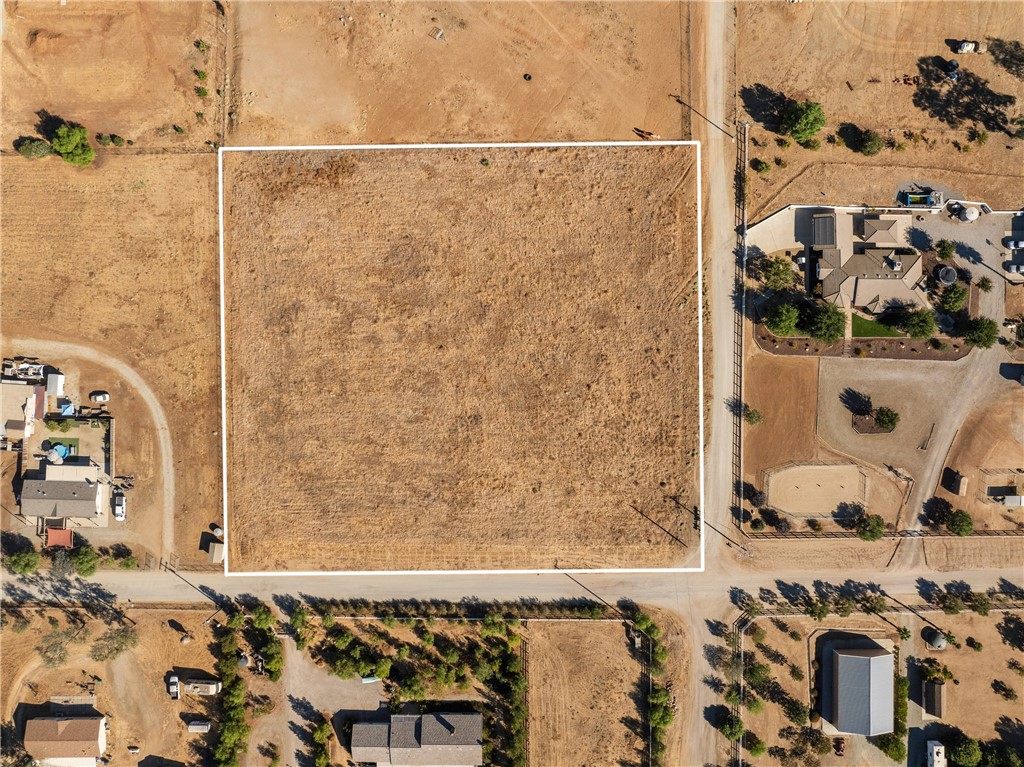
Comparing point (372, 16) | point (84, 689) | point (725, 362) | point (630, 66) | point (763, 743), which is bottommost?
point (763, 743)

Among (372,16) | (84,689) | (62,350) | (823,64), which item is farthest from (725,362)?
(84,689)

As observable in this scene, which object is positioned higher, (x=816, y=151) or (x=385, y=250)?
(x=816, y=151)

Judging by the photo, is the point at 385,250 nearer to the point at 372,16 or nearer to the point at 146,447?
the point at 372,16

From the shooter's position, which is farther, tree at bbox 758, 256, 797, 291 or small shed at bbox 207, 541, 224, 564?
small shed at bbox 207, 541, 224, 564

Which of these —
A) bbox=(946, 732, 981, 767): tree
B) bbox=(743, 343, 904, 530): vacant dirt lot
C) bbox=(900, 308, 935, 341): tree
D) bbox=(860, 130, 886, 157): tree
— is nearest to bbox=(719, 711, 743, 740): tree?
bbox=(743, 343, 904, 530): vacant dirt lot

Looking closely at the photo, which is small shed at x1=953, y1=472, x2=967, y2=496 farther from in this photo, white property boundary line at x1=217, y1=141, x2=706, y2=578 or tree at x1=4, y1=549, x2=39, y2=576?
tree at x1=4, y1=549, x2=39, y2=576

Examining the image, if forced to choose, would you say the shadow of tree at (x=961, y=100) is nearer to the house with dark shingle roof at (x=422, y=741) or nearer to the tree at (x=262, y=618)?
the house with dark shingle roof at (x=422, y=741)

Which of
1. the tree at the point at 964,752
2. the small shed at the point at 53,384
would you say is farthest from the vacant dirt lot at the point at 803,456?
the small shed at the point at 53,384
